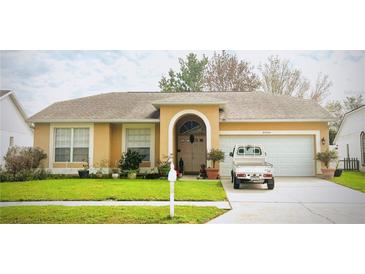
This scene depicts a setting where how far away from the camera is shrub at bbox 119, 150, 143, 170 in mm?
13492

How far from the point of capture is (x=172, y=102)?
13.5 m

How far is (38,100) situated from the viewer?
13.0 metres

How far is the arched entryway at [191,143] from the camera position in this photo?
50.1 feet

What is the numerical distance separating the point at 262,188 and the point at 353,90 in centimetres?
479

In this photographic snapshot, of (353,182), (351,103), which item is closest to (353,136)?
(351,103)

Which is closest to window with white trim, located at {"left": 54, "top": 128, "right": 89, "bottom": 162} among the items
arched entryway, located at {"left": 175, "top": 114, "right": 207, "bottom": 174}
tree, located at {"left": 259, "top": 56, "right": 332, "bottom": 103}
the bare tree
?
arched entryway, located at {"left": 175, "top": 114, "right": 207, "bottom": 174}

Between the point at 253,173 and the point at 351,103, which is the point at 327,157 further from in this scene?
the point at 253,173

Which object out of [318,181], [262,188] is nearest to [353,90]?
[318,181]

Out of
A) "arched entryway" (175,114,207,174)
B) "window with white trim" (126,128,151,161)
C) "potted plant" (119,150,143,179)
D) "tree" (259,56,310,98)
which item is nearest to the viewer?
"potted plant" (119,150,143,179)

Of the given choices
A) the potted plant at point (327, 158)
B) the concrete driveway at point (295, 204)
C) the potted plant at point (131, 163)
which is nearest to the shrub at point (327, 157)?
the potted plant at point (327, 158)

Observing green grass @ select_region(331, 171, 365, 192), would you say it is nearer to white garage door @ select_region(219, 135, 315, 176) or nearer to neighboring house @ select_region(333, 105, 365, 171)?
white garage door @ select_region(219, 135, 315, 176)

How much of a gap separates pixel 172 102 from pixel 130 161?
3195 mm
